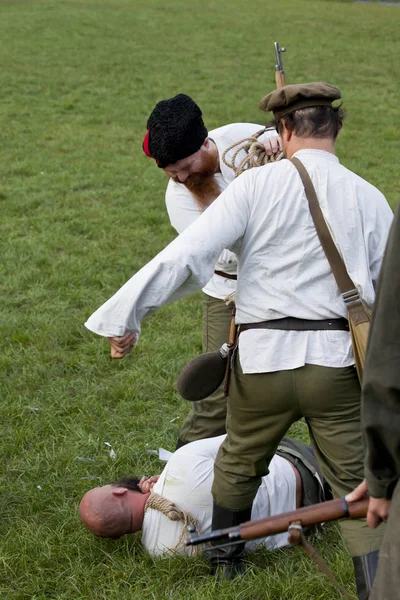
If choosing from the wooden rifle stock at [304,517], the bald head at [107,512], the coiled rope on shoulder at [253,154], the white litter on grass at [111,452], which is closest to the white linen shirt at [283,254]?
the coiled rope on shoulder at [253,154]

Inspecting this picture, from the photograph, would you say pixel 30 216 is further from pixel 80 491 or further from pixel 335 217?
pixel 335 217

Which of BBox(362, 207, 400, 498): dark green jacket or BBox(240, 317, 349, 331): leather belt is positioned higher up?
BBox(362, 207, 400, 498): dark green jacket

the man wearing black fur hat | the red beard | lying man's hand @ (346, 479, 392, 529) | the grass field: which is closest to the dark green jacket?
lying man's hand @ (346, 479, 392, 529)

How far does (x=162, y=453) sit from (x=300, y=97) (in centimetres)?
226

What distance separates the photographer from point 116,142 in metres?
12.2

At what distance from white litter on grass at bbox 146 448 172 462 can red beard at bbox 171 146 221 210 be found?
4.60 ft

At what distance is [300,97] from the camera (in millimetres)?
2959

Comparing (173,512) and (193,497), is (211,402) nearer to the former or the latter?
(193,497)

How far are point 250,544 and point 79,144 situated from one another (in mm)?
9139

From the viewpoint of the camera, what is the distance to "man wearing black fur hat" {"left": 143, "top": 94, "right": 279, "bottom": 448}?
376 centimetres

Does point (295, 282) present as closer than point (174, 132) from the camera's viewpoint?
Yes

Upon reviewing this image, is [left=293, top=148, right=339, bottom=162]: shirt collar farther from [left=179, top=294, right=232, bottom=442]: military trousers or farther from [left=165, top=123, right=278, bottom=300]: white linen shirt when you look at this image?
[left=179, top=294, right=232, bottom=442]: military trousers

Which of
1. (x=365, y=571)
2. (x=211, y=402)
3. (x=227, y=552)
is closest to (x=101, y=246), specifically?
(x=211, y=402)

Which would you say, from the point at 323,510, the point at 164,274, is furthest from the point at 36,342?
the point at 323,510
